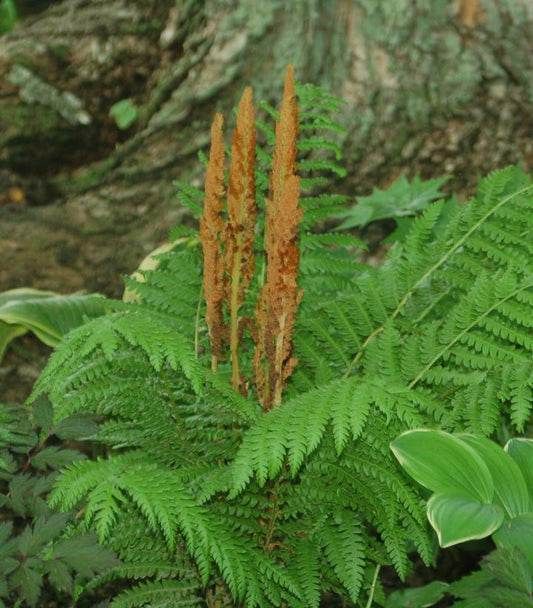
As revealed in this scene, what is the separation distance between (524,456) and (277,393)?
1.58 feet

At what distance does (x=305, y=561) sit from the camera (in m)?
1.53

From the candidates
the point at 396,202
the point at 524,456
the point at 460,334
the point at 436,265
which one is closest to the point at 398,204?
the point at 396,202

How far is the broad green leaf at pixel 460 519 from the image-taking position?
1149 mm

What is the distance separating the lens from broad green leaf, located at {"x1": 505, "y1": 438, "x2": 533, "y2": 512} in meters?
1.37

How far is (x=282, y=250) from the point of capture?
1371 millimetres

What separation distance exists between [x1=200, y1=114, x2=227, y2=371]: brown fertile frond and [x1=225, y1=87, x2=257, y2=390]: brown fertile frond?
0.02m

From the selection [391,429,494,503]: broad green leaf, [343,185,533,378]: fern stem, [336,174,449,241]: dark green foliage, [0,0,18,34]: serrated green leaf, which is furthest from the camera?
[0,0,18,34]: serrated green leaf

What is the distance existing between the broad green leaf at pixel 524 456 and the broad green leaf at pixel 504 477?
3cm

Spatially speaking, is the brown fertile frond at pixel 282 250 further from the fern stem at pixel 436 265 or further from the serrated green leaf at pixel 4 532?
the serrated green leaf at pixel 4 532

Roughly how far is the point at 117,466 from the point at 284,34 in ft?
7.48

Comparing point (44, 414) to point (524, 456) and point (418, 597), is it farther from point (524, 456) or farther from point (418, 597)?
point (418, 597)

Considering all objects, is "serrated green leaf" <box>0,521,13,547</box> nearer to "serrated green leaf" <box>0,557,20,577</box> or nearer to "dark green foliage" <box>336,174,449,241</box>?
"serrated green leaf" <box>0,557,20,577</box>

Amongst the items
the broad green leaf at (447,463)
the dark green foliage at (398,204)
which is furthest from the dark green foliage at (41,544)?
the dark green foliage at (398,204)

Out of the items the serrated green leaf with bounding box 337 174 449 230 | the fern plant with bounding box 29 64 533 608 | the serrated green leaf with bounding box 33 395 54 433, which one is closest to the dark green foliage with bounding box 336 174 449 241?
the serrated green leaf with bounding box 337 174 449 230
